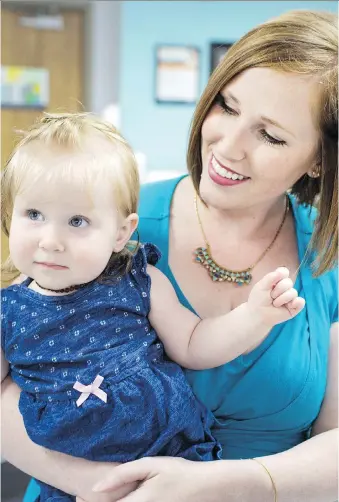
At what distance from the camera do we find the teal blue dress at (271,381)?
4.18 ft

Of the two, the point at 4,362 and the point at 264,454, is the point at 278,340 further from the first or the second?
the point at 4,362

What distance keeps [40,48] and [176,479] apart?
5003 mm

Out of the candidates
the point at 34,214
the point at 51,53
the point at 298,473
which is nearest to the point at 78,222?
the point at 34,214

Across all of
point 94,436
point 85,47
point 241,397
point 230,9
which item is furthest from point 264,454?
point 85,47

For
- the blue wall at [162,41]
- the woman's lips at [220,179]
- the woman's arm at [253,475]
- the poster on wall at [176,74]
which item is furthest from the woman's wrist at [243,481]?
the poster on wall at [176,74]

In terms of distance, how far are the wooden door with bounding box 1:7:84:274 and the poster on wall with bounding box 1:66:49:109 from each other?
4 centimetres

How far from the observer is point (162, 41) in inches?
196

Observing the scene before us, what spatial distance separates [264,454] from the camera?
1.33 metres

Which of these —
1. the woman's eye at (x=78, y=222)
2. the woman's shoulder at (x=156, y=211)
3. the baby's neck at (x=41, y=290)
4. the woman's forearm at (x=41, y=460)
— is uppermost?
the woman's eye at (x=78, y=222)

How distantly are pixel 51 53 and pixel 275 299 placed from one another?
495 cm

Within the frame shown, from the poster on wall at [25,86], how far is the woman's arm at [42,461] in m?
4.57

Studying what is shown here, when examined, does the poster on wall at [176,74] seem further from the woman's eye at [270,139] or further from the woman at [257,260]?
the woman's eye at [270,139]

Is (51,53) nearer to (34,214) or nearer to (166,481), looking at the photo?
(34,214)

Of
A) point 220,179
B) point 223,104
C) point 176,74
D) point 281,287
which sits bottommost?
point 281,287
